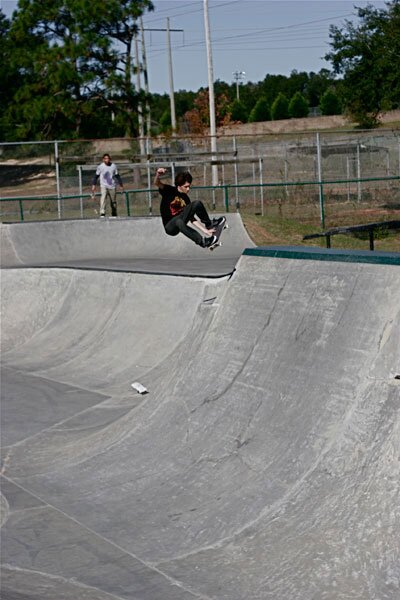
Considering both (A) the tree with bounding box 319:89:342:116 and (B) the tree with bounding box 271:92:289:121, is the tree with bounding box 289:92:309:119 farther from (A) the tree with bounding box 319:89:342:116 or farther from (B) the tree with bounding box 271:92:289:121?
(A) the tree with bounding box 319:89:342:116

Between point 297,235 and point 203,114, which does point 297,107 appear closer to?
point 203,114

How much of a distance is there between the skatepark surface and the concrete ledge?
2 cm

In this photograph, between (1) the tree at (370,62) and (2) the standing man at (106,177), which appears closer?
(2) the standing man at (106,177)

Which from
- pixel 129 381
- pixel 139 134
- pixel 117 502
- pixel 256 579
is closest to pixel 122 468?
pixel 117 502

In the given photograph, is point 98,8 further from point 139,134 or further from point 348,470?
point 348,470

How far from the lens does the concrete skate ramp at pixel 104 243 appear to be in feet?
66.2

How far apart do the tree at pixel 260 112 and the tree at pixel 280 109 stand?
109cm

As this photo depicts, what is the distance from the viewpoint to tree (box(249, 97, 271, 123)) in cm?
7900

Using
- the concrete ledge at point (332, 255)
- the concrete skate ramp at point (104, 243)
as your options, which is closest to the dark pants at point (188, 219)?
the concrete ledge at point (332, 255)

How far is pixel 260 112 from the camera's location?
7962 cm

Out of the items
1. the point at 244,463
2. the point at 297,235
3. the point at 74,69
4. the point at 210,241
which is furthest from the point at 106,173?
the point at 74,69

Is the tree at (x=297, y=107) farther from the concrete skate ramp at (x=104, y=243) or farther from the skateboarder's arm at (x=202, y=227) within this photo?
the skateboarder's arm at (x=202, y=227)

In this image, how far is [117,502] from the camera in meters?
6.64

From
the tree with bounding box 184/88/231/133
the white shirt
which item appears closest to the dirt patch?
the tree with bounding box 184/88/231/133
